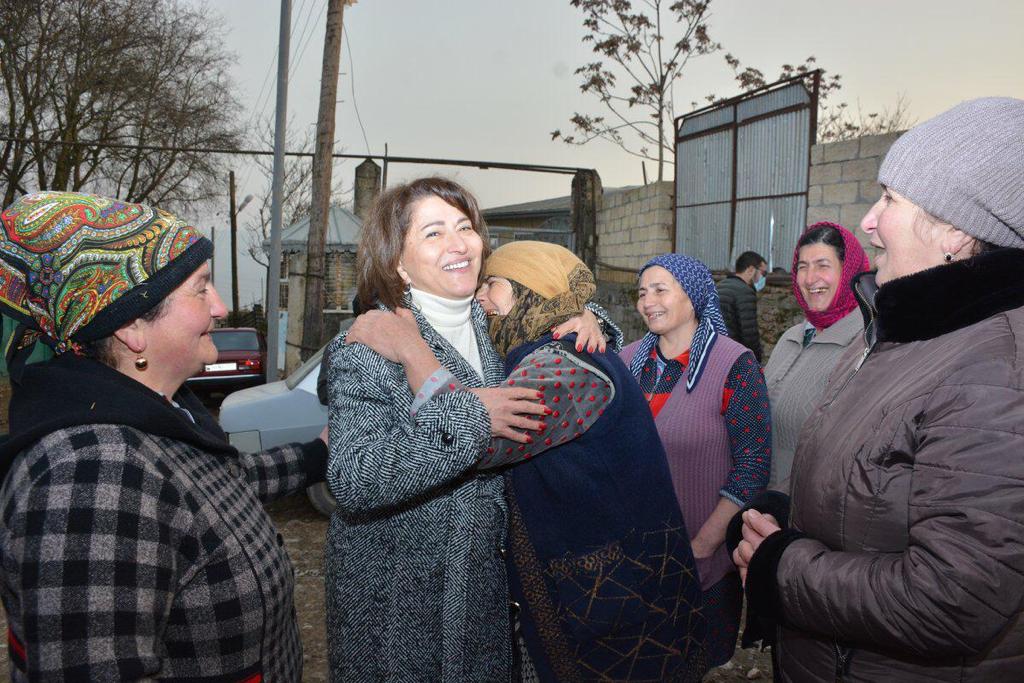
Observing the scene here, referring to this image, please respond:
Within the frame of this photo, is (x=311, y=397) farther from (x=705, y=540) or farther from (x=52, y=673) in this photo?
(x=52, y=673)

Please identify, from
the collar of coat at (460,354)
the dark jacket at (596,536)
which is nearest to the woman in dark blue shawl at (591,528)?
the dark jacket at (596,536)

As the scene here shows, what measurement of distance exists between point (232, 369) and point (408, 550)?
12504 mm

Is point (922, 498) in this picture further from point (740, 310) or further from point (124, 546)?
point (740, 310)

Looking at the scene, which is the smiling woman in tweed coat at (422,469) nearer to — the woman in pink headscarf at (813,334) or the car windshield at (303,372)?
the woman in pink headscarf at (813,334)

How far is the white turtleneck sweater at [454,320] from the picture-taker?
1921 millimetres

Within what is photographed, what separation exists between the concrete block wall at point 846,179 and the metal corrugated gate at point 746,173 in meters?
0.25

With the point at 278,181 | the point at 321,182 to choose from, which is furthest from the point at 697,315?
the point at 278,181

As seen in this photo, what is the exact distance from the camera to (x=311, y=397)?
6.15m

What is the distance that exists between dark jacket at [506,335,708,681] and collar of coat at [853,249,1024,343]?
640 millimetres

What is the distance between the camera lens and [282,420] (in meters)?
6.09

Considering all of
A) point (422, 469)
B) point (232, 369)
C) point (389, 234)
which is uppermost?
point (389, 234)

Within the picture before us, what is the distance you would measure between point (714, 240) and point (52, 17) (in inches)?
756

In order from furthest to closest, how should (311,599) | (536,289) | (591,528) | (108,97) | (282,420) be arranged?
(108,97), (282,420), (311,599), (536,289), (591,528)

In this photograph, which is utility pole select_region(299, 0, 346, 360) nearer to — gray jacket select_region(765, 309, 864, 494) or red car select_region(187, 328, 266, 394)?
red car select_region(187, 328, 266, 394)
